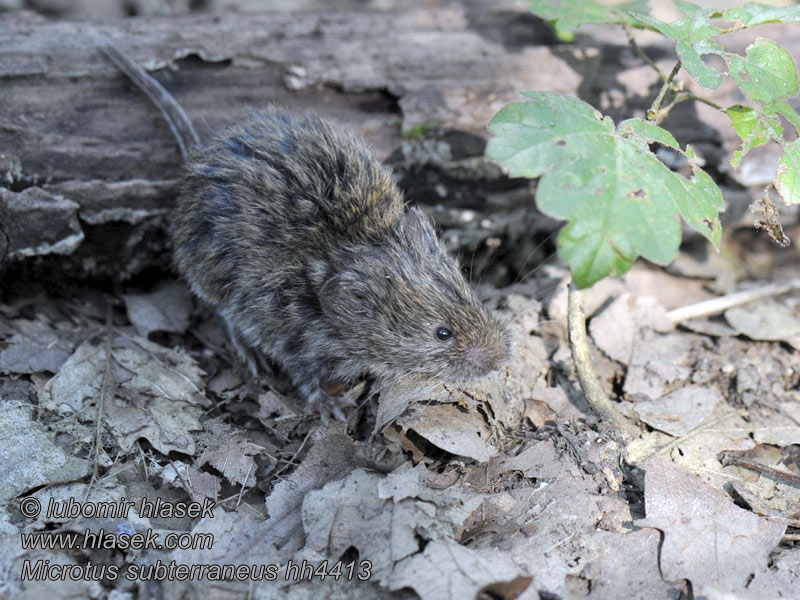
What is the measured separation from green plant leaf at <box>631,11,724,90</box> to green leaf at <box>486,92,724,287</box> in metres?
0.35

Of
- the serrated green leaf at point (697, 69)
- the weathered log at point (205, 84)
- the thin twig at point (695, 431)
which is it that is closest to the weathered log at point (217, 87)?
the weathered log at point (205, 84)

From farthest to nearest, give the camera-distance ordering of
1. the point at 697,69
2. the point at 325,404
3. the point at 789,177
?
the point at 325,404
the point at 789,177
the point at 697,69

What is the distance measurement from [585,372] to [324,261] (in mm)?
1709

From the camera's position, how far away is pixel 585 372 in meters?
4.06

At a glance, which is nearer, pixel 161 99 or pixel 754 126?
pixel 754 126

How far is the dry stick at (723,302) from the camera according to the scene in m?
4.98

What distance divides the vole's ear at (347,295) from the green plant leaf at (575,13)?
2076mm

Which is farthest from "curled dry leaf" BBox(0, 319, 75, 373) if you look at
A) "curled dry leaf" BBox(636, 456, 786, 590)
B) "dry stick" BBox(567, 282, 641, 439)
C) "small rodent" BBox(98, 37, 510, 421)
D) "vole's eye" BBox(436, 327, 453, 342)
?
"curled dry leaf" BBox(636, 456, 786, 590)

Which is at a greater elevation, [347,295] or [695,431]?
[347,295]

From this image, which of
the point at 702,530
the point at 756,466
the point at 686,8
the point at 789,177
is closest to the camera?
the point at 702,530

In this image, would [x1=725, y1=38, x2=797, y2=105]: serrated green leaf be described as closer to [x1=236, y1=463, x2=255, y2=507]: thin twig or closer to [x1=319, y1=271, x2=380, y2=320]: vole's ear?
[x1=319, y1=271, x2=380, y2=320]: vole's ear

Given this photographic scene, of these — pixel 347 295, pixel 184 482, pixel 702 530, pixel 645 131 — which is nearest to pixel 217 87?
pixel 347 295

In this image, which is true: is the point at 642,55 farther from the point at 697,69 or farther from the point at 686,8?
the point at 697,69

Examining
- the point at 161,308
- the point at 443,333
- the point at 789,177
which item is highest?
the point at 789,177
